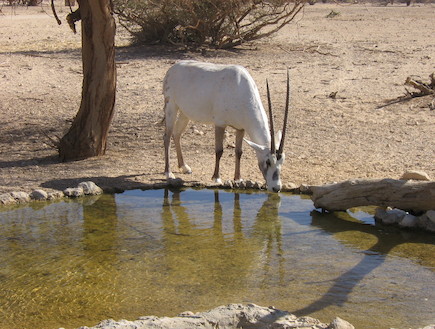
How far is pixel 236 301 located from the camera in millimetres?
5098

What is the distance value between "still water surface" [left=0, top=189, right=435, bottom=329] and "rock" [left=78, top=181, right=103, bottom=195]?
0.13 m

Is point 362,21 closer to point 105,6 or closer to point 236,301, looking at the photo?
point 105,6

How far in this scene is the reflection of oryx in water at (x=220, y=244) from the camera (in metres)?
5.59

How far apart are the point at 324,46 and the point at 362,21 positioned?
8.04m

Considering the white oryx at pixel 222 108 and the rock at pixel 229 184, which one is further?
the rock at pixel 229 184

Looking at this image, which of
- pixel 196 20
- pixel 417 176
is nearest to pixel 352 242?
pixel 417 176

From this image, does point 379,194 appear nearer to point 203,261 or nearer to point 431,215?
point 431,215

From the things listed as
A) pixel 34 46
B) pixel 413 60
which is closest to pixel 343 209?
pixel 413 60

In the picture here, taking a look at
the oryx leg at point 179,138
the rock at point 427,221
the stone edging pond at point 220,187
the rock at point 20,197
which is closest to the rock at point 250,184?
the stone edging pond at point 220,187

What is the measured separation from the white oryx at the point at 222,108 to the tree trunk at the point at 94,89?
31.7 inches

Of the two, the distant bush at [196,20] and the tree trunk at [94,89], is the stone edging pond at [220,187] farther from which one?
the distant bush at [196,20]

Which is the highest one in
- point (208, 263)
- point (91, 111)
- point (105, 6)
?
point (105, 6)

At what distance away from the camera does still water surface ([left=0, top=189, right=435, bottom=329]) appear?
5.02 m

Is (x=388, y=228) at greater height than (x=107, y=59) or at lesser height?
lesser
